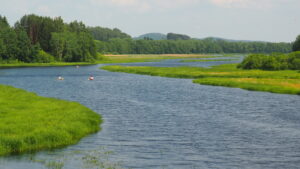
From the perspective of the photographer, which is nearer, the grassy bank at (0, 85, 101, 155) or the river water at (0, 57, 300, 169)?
the river water at (0, 57, 300, 169)

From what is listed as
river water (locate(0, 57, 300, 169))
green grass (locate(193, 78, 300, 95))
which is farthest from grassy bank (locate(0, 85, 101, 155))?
green grass (locate(193, 78, 300, 95))

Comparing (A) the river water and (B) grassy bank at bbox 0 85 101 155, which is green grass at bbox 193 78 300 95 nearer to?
(A) the river water

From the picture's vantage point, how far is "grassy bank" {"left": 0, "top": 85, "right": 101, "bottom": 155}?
35.5m

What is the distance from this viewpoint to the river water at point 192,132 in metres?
33.1

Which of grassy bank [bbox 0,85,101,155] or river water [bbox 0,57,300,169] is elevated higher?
grassy bank [bbox 0,85,101,155]

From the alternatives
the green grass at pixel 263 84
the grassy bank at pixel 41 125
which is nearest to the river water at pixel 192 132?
the grassy bank at pixel 41 125

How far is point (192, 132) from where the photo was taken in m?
43.5

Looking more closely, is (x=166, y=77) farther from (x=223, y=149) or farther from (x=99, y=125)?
(x=223, y=149)

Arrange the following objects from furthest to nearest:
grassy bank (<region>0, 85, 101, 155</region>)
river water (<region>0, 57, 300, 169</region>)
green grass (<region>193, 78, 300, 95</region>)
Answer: green grass (<region>193, 78, 300, 95</region>), grassy bank (<region>0, 85, 101, 155</region>), river water (<region>0, 57, 300, 169</region>)

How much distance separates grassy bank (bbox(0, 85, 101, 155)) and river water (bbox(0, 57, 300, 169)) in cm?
142

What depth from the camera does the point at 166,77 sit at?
118 meters

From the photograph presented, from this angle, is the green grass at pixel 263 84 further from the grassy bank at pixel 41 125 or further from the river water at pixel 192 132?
the grassy bank at pixel 41 125

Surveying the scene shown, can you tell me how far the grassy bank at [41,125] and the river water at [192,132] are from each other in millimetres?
1421

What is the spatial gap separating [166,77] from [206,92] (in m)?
39.4
